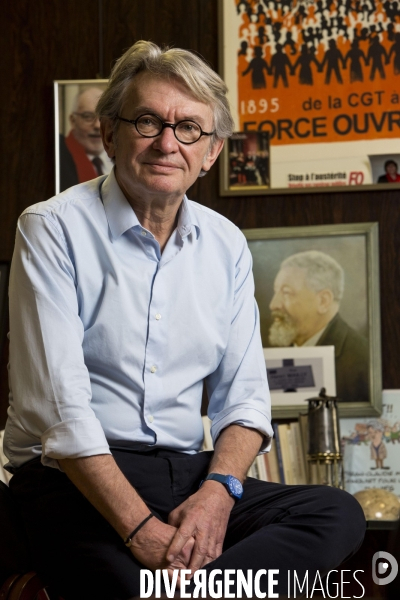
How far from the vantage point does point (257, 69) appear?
2984mm

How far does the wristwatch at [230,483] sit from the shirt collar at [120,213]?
0.54 metres

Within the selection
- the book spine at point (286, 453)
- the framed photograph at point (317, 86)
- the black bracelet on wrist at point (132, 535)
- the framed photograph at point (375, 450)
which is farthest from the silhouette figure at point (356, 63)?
the black bracelet on wrist at point (132, 535)

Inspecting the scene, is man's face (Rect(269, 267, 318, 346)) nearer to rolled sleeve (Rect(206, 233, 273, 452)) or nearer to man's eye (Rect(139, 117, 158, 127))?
rolled sleeve (Rect(206, 233, 273, 452))

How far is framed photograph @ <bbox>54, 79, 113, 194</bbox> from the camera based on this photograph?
3047 mm

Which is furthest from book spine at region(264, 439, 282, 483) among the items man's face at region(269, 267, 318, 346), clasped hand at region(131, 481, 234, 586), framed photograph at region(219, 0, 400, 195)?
clasped hand at region(131, 481, 234, 586)

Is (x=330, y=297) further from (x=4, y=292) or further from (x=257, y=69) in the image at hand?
(x=4, y=292)

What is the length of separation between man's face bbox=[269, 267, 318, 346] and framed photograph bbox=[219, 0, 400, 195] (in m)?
0.31

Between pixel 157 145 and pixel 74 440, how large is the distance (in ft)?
2.14

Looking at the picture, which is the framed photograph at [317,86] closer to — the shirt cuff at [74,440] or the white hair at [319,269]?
the white hair at [319,269]

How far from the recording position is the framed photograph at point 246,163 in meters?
2.95

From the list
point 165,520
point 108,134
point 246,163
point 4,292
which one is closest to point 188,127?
point 108,134

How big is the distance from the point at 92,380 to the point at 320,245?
55.6 inches

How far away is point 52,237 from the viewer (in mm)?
1698

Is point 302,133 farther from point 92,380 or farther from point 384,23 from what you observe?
point 92,380
